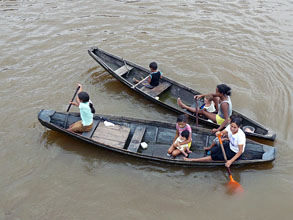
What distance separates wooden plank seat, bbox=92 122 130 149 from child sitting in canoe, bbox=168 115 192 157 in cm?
142

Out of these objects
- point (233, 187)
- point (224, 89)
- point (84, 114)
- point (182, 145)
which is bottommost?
point (233, 187)

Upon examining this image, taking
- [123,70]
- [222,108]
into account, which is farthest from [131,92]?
[222,108]

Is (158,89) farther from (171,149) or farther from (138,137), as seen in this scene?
(171,149)

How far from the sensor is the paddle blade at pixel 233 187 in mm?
6828

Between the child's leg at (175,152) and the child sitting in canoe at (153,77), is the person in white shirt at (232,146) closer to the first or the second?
the child's leg at (175,152)

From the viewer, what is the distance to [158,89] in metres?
9.47

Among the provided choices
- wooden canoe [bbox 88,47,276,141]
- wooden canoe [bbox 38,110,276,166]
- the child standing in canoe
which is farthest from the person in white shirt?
the child standing in canoe

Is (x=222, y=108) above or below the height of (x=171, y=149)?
above

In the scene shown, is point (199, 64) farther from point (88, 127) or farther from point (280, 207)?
point (280, 207)

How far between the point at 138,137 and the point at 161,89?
2407 mm

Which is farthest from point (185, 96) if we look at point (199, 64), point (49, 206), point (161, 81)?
point (49, 206)

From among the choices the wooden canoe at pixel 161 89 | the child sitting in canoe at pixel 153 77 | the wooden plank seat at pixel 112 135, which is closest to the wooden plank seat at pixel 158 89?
the wooden canoe at pixel 161 89

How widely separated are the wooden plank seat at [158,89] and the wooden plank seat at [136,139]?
173cm

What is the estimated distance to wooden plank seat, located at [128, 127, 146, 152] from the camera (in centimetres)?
750
